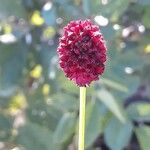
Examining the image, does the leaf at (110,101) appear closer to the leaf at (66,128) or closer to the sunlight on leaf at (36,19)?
the leaf at (66,128)

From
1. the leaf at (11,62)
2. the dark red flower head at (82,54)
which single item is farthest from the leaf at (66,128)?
the dark red flower head at (82,54)

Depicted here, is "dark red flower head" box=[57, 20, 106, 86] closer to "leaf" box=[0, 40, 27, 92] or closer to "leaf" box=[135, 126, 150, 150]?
"leaf" box=[135, 126, 150, 150]

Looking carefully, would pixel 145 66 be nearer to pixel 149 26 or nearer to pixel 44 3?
pixel 149 26

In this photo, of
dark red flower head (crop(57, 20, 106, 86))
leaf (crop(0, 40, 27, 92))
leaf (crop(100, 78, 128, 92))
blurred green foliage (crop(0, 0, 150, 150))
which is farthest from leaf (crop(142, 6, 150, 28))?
dark red flower head (crop(57, 20, 106, 86))

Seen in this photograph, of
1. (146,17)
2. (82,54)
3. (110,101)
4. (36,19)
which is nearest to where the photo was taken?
(82,54)

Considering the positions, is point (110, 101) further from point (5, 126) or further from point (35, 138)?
point (5, 126)

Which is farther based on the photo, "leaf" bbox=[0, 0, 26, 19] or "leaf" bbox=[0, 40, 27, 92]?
"leaf" bbox=[0, 40, 27, 92]

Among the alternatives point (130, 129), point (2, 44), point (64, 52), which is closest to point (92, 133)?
point (130, 129)

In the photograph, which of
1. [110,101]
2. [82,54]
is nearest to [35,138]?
[110,101]
